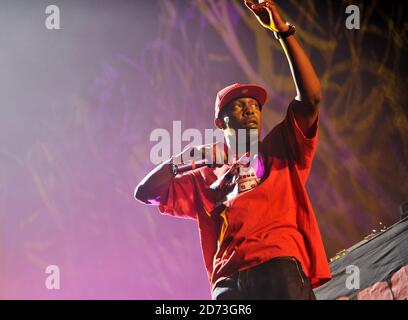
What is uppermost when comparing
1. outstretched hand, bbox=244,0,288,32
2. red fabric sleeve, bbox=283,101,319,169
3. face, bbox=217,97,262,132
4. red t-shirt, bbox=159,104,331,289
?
outstretched hand, bbox=244,0,288,32

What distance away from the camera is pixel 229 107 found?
2.10 m

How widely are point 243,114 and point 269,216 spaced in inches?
16.2

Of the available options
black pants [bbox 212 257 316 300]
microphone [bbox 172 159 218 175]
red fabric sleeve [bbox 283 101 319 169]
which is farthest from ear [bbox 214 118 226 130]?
black pants [bbox 212 257 316 300]

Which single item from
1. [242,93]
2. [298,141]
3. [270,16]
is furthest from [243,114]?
[270,16]

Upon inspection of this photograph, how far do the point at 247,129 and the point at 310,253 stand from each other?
52 cm

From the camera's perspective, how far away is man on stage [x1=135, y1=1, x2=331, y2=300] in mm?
1849

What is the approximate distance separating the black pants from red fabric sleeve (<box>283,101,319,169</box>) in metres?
0.39

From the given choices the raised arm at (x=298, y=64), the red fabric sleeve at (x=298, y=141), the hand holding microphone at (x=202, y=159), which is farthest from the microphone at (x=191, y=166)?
the raised arm at (x=298, y=64)

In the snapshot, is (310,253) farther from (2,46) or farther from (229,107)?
(2,46)

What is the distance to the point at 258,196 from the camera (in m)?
1.94

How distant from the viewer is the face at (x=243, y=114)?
205 cm

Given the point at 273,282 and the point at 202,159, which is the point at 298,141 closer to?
the point at 202,159

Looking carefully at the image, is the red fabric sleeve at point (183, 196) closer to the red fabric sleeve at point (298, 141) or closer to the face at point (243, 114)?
the face at point (243, 114)

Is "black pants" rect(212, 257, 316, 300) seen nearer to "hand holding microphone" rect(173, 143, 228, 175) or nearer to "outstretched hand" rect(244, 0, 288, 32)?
"hand holding microphone" rect(173, 143, 228, 175)
